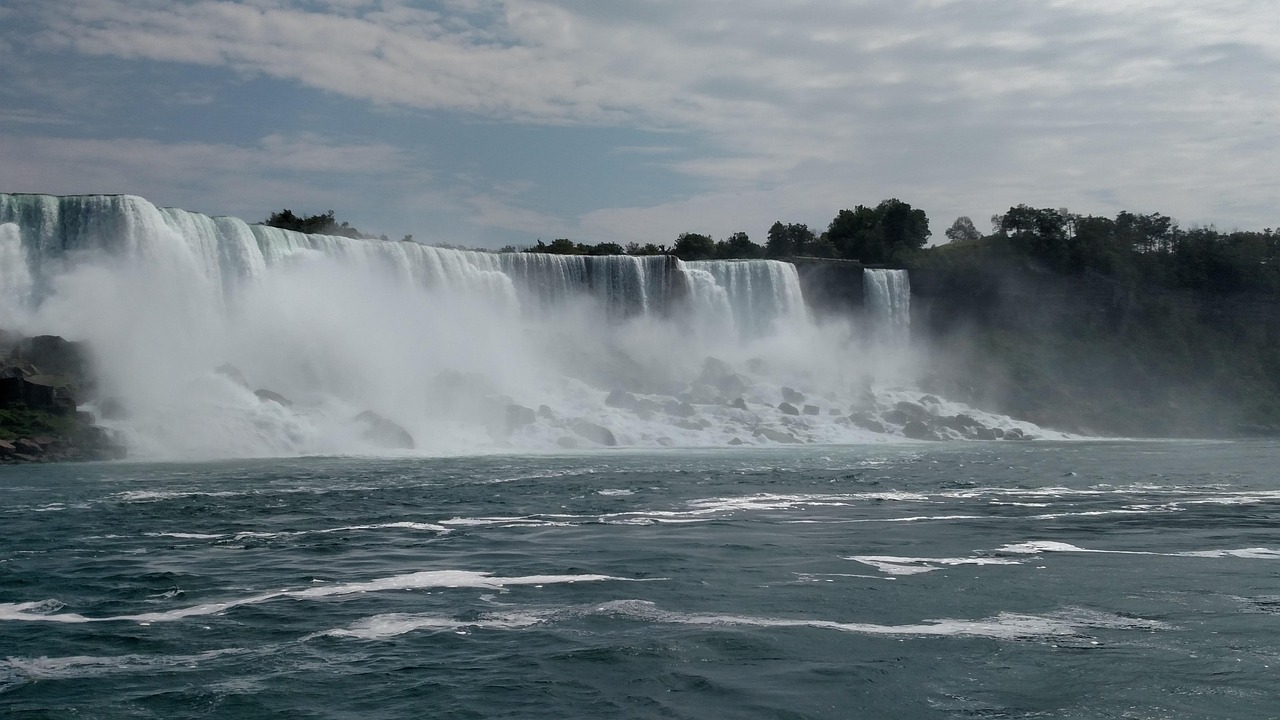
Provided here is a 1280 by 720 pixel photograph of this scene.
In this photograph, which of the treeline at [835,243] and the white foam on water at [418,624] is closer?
the white foam on water at [418,624]

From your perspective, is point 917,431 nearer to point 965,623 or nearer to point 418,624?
point 965,623

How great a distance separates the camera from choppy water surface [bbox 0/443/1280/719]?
8508 mm

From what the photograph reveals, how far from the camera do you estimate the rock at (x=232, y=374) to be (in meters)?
40.2

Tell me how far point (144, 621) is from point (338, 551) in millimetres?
4651

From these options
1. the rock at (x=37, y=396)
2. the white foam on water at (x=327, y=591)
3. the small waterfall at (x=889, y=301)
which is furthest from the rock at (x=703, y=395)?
the white foam on water at (x=327, y=591)

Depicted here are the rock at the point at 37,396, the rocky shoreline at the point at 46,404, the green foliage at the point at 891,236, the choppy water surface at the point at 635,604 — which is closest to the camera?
the choppy water surface at the point at 635,604

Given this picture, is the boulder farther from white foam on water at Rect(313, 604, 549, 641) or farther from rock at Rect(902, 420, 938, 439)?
white foam on water at Rect(313, 604, 549, 641)

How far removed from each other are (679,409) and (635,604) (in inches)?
1554

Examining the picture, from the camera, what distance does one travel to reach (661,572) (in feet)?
45.3

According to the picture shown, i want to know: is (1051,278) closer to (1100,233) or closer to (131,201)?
(1100,233)

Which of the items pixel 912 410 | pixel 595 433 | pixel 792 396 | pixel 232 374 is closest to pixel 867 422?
pixel 912 410

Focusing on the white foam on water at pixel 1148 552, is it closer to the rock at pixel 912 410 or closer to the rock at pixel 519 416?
the rock at pixel 519 416

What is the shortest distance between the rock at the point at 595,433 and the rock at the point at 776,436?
24.4 feet

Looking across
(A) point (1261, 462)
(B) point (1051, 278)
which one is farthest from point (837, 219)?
(A) point (1261, 462)
